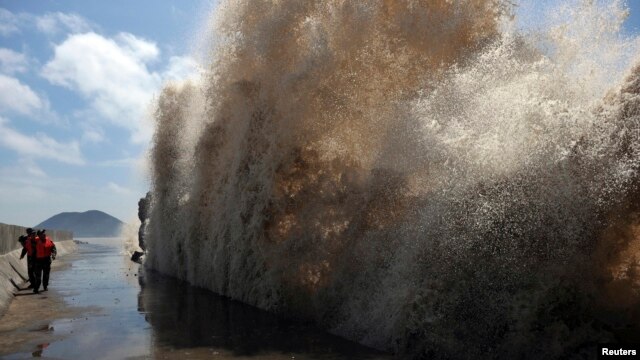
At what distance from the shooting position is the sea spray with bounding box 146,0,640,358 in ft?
18.6

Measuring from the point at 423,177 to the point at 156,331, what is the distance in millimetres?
4905

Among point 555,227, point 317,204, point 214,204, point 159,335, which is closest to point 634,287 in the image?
point 555,227

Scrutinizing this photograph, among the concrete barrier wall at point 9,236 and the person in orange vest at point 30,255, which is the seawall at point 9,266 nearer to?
the concrete barrier wall at point 9,236

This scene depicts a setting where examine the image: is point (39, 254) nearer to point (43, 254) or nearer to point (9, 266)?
point (43, 254)

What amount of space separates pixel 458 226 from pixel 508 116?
157 centimetres

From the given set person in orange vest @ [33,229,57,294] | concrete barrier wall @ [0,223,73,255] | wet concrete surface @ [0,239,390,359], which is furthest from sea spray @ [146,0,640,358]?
concrete barrier wall @ [0,223,73,255]

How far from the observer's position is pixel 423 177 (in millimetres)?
7824

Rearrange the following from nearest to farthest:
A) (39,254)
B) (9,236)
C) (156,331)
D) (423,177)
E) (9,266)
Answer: (423,177)
(156,331)
(39,254)
(9,266)
(9,236)

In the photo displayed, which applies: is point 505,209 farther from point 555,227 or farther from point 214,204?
point 214,204

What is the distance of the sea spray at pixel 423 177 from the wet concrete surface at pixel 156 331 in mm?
614

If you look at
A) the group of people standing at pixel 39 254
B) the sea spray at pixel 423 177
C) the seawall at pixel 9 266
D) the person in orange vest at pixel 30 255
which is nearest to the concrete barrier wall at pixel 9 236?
the seawall at pixel 9 266

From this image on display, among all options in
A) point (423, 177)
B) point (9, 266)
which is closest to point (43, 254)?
point (9, 266)

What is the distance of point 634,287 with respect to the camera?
5297 millimetres

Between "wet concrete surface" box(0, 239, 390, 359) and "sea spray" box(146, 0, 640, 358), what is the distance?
61 centimetres
